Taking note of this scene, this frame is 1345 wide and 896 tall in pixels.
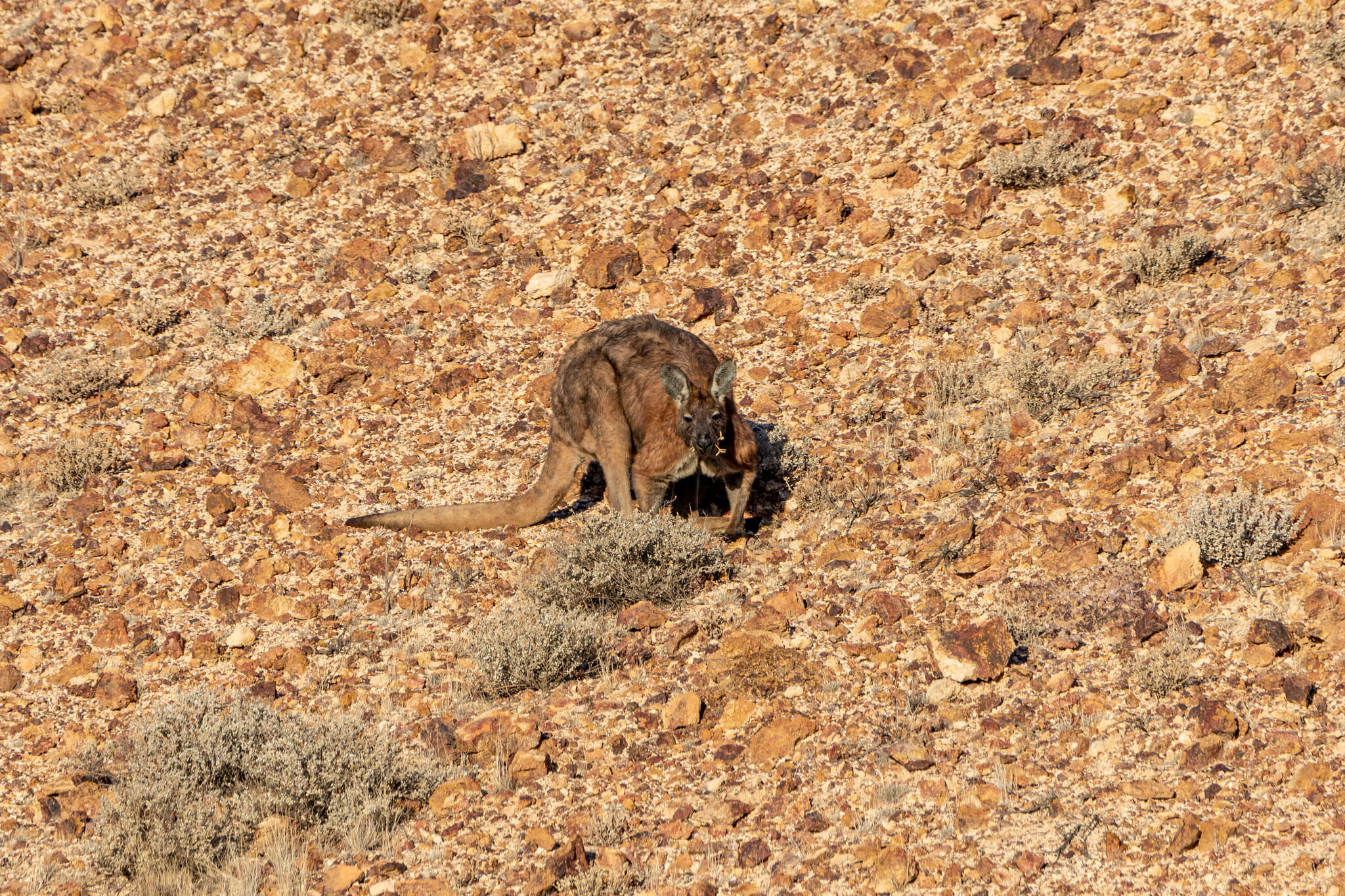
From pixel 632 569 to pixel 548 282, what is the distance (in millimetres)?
4598

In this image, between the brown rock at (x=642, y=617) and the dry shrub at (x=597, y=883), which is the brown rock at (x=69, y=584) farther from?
the dry shrub at (x=597, y=883)

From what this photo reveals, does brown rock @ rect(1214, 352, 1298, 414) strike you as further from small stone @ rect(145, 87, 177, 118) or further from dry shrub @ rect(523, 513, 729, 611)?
small stone @ rect(145, 87, 177, 118)

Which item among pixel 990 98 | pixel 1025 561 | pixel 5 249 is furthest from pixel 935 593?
pixel 5 249

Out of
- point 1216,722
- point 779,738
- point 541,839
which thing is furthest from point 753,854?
point 1216,722

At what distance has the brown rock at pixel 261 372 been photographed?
1128cm

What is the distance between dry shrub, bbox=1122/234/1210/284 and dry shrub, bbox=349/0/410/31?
1001cm

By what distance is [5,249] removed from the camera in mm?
13203

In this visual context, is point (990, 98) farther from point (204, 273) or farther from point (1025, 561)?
point (204, 273)

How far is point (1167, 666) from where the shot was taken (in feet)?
21.0

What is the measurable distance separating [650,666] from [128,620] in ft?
13.6

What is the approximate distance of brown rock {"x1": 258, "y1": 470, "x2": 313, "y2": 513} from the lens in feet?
32.4

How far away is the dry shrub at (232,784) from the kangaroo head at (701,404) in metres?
2.89

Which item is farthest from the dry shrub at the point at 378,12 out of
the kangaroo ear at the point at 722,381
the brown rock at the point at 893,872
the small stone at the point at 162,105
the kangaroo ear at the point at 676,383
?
the brown rock at the point at 893,872

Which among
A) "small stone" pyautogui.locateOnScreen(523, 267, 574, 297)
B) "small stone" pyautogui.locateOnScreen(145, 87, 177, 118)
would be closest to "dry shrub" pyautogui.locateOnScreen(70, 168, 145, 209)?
"small stone" pyautogui.locateOnScreen(145, 87, 177, 118)
